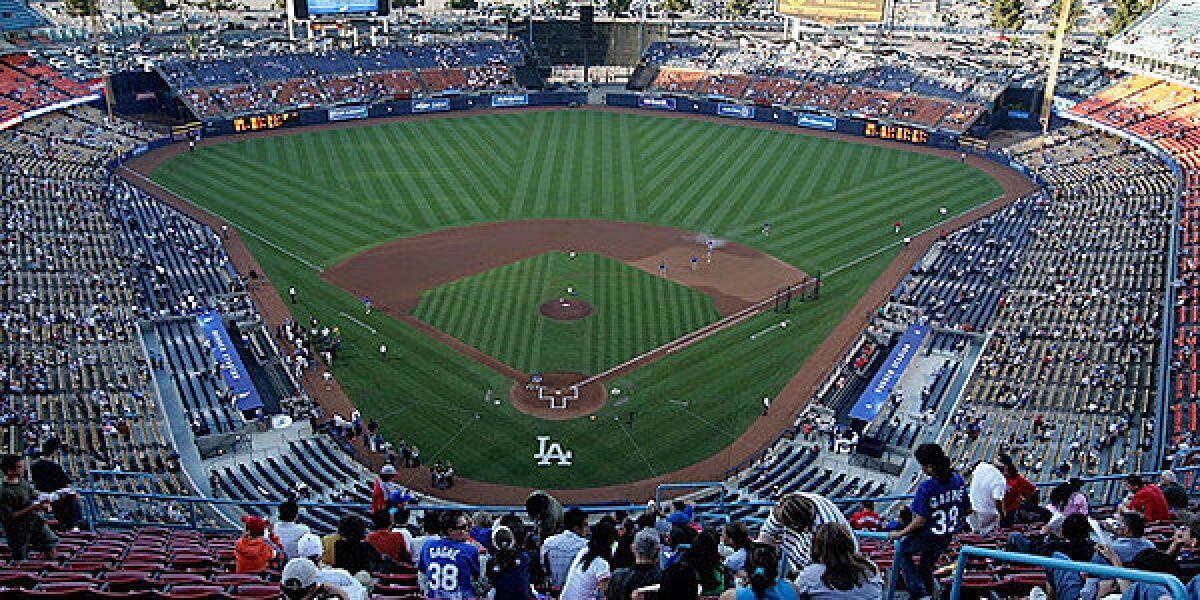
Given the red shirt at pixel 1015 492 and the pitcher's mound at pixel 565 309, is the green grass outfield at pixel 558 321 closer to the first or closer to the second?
the pitcher's mound at pixel 565 309

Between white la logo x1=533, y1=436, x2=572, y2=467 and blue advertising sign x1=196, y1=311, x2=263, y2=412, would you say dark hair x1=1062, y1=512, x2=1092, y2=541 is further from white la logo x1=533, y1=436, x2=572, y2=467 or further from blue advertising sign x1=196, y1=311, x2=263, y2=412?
blue advertising sign x1=196, y1=311, x2=263, y2=412

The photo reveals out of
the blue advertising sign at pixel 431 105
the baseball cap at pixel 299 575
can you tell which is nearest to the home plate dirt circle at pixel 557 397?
the baseball cap at pixel 299 575

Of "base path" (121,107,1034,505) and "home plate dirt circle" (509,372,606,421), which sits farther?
"home plate dirt circle" (509,372,606,421)

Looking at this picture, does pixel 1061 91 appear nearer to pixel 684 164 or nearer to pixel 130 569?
pixel 684 164

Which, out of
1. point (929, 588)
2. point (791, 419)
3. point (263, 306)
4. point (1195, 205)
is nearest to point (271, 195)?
point (263, 306)

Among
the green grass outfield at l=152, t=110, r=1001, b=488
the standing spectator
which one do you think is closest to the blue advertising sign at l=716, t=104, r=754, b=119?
the green grass outfield at l=152, t=110, r=1001, b=488

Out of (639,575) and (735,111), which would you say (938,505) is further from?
(735,111)
